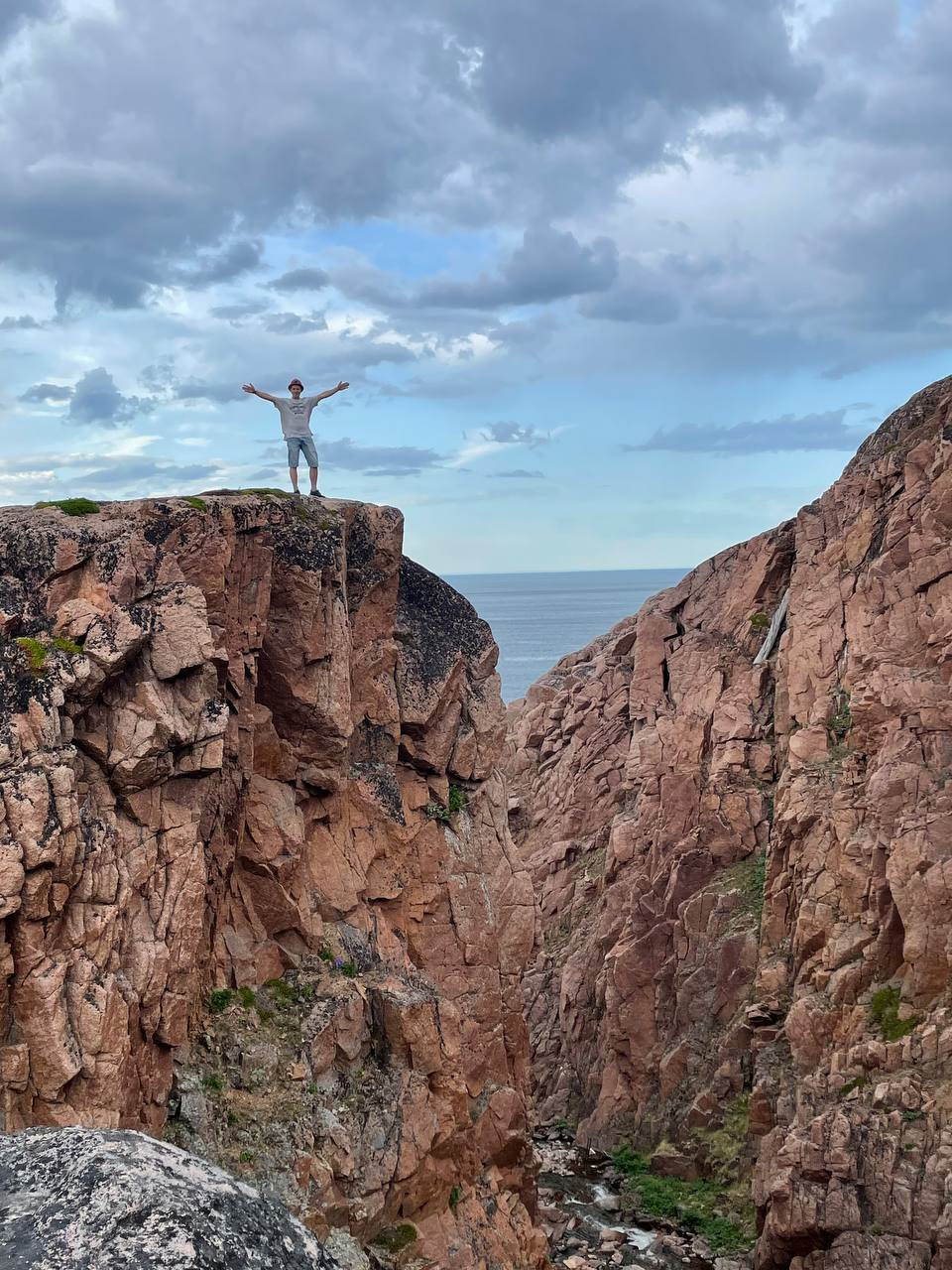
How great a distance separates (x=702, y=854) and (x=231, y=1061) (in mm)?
32585

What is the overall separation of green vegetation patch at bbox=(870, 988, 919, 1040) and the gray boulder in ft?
117

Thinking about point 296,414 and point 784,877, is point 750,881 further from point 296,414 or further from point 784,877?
point 296,414

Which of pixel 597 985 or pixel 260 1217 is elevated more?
pixel 260 1217

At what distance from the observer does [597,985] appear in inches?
2275

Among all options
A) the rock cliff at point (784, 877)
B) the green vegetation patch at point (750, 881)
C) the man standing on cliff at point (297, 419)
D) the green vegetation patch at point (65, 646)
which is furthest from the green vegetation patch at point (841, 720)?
the green vegetation patch at point (65, 646)

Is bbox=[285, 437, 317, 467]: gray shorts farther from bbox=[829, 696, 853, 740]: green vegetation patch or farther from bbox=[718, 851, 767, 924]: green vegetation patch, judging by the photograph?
bbox=[718, 851, 767, 924]: green vegetation patch

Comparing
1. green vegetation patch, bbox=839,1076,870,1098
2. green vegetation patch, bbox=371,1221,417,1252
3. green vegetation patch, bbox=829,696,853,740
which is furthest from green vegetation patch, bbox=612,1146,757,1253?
green vegetation patch, bbox=371,1221,417,1252

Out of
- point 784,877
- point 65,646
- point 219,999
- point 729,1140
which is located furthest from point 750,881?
point 65,646

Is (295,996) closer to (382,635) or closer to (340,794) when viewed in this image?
(340,794)

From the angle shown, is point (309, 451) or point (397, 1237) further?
point (309, 451)

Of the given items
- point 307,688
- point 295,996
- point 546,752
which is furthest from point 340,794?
point 546,752

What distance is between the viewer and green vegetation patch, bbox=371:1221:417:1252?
1102 inches

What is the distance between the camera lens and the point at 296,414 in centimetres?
3184

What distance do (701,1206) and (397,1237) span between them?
22.1 metres
